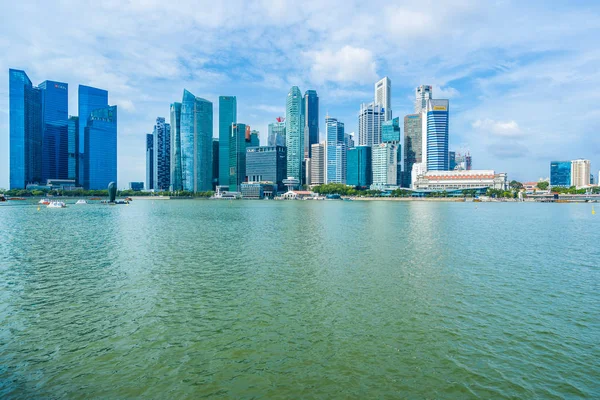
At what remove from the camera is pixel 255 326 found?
1616cm

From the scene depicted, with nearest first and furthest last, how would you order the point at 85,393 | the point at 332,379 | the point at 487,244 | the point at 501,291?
the point at 85,393, the point at 332,379, the point at 501,291, the point at 487,244

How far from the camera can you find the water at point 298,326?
11555mm

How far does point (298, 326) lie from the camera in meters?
16.2

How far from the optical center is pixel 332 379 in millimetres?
11797

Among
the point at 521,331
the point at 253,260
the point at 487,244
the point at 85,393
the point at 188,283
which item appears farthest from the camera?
the point at 487,244

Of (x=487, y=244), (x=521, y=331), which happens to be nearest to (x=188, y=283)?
(x=521, y=331)

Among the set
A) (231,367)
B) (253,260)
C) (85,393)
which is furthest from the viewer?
(253,260)

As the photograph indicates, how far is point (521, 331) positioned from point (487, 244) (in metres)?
27.6

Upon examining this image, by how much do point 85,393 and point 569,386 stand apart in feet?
49.5

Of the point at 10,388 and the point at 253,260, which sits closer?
the point at 10,388

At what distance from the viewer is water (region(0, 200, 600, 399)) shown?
11.6 meters

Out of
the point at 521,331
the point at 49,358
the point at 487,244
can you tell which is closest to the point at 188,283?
the point at 49,358

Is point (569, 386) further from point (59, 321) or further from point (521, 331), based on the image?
point (59, 321)

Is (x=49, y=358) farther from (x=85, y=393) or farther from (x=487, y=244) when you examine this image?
(x=487, y=244)
